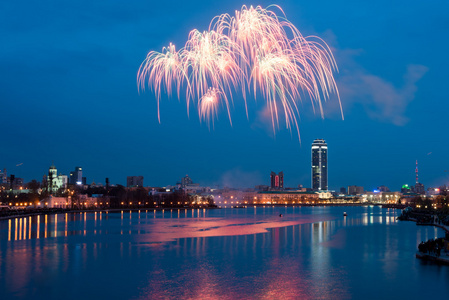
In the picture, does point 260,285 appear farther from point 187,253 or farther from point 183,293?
point 187,253

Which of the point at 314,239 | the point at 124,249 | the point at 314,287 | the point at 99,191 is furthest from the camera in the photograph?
the point at 99,191

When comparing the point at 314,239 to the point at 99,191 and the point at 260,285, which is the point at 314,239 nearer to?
the point at 260,285

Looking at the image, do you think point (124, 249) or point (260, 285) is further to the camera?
point (124, 249)

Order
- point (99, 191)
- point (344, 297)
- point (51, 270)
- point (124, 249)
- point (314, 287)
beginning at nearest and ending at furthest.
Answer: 1. point (344, 297)
2. point (314, 287)
3. point (51, 270)
4. point (124, 249)
5. point (99, 191)

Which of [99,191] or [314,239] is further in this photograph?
[99,191]

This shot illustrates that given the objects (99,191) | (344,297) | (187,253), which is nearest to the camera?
(344,297)

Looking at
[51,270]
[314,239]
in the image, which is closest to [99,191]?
[314,239]

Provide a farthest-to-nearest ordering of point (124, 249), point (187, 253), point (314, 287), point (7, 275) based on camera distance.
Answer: point (124, 249)
point (187, 253)
point (7, 275)
point (314, 287)

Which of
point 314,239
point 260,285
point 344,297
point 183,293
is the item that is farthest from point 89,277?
point 314,239

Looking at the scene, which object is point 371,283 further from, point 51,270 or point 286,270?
point 51,270
